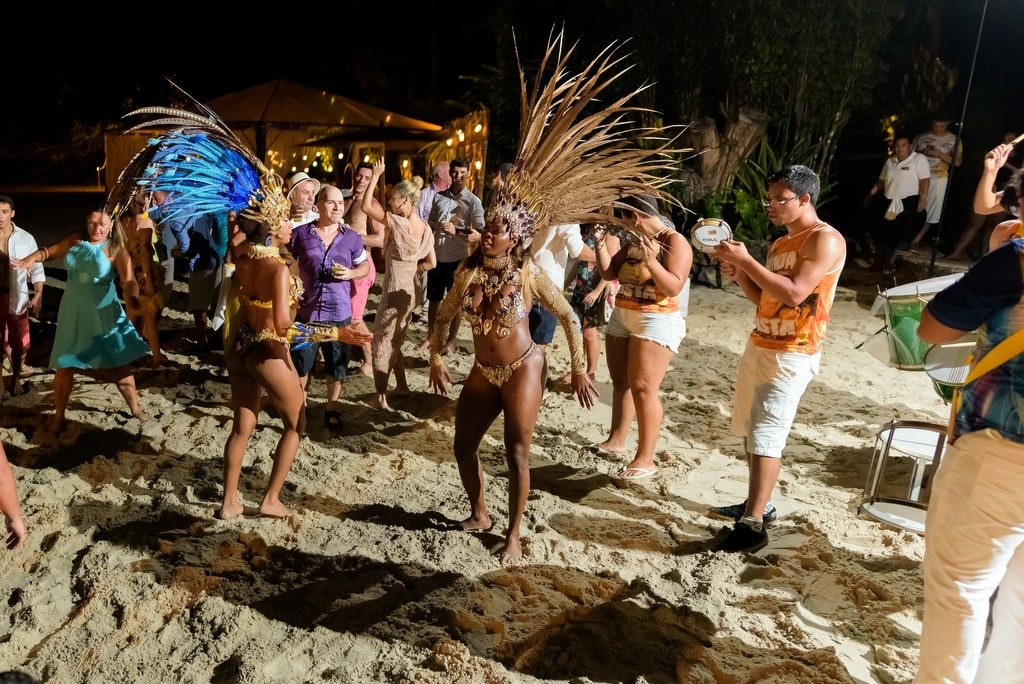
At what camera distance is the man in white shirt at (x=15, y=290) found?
19.6 ft

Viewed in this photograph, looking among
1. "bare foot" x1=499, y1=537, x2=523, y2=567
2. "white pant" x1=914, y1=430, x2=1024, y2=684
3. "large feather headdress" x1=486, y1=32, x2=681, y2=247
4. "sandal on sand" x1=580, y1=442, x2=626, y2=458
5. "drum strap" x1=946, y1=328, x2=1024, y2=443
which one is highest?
"large feather headdress" x1=486, y1=32, x2=681, y2=247

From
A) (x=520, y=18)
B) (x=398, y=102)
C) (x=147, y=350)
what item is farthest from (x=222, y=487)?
(x=398, y=102)

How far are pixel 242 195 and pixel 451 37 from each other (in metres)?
16.6

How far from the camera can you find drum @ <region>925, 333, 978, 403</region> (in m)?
3.38

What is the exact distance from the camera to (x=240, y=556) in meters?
4.13

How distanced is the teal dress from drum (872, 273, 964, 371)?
4.74 m

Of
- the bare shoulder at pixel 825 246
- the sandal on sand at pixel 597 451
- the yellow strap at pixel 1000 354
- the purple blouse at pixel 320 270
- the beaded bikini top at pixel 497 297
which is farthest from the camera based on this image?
the sandal on sand at pixel 597 451

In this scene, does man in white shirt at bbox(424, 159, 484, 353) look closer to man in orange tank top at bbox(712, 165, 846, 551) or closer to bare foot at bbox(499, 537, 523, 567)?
bare foot at bbox(499, 537, 523, 567)

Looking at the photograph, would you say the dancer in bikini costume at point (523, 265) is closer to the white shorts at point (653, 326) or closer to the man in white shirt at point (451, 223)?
the white shorts at point (653, 326)

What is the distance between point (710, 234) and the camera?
4.08m

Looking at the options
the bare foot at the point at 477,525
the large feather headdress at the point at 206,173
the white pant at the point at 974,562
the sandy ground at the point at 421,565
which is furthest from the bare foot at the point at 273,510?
the white pant at the point at 974,562

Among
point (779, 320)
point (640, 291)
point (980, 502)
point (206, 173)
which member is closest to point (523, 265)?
point (640, 291)

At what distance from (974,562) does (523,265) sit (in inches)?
90.2

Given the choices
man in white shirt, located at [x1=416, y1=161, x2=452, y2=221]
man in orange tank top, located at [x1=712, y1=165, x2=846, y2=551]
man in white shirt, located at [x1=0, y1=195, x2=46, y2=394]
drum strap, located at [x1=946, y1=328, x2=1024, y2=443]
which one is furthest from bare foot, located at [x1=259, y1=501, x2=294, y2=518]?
man in white shirt, located at [x1=416, y1=161, x2=452, y2=221]
